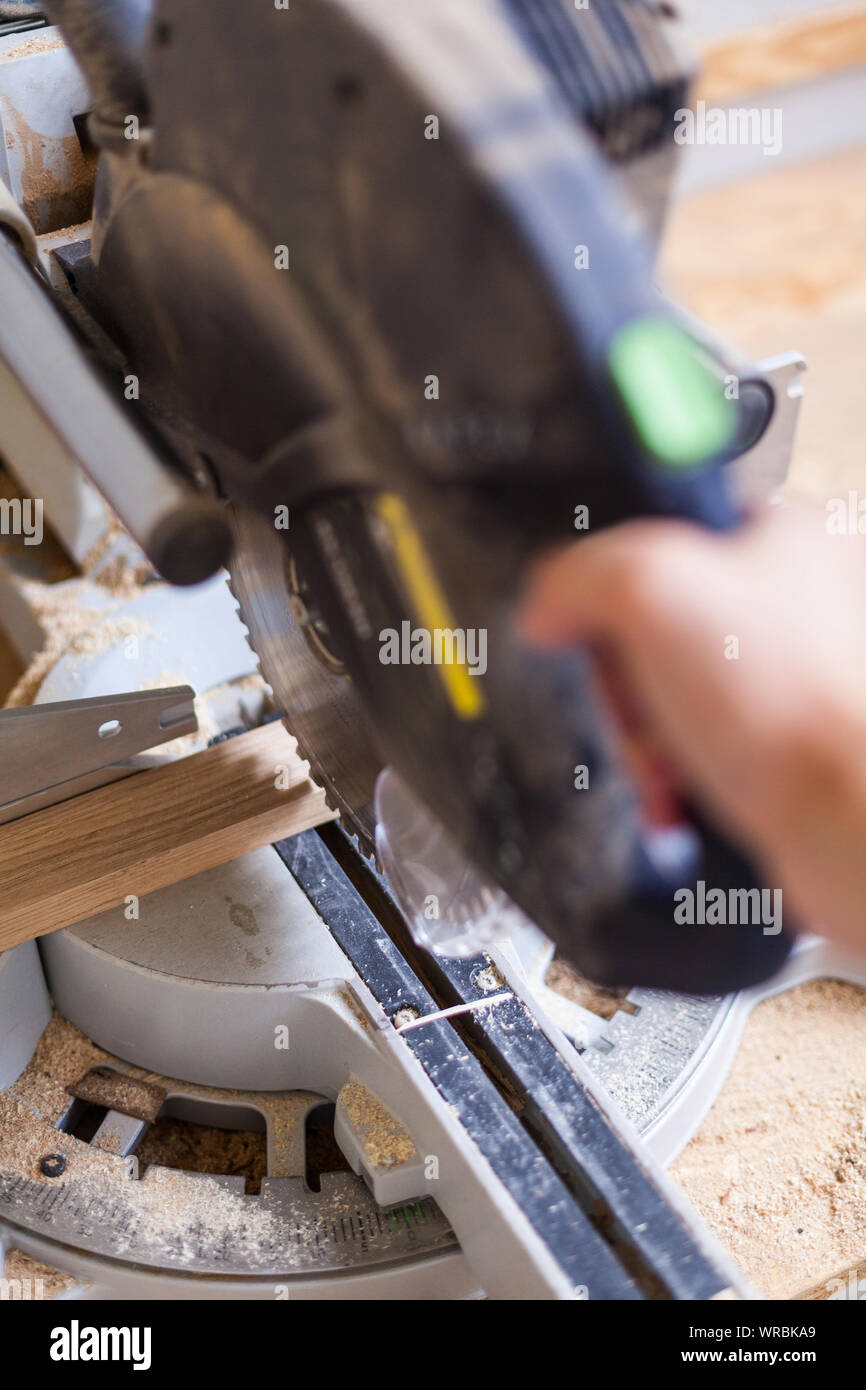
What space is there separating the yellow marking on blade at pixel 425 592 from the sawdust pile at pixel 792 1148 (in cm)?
60

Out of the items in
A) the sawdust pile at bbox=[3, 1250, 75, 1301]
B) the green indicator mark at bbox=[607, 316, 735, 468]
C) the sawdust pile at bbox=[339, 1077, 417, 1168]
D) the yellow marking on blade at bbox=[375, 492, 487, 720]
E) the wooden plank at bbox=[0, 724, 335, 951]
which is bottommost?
the sawdust pile at bbox=[3, 1250, 75, 1301]

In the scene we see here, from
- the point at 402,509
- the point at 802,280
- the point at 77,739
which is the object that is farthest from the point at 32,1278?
the point at 802,280

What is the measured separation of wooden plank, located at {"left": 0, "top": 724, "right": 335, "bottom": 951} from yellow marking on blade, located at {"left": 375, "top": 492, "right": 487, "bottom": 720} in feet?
1.67

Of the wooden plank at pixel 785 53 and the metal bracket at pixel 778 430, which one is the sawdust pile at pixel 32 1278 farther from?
the wooden plank at pixel 785 53

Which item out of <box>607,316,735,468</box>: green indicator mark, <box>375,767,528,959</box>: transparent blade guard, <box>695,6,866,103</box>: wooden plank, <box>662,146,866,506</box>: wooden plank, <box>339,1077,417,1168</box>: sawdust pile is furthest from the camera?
<box>695,6,866,103</box>: wooden plank

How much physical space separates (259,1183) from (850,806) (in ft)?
2.35

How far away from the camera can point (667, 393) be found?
447 mm

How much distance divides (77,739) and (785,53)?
2.65 m

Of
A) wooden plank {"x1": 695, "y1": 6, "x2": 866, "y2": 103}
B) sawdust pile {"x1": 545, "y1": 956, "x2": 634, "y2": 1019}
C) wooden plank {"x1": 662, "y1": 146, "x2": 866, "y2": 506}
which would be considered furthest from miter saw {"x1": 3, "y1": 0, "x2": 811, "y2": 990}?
wooden plank {"x1": 695, "y1": 6, "x2": 866, "y2": 103}

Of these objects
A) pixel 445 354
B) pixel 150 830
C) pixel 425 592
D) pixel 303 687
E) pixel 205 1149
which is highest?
pixel 445 354

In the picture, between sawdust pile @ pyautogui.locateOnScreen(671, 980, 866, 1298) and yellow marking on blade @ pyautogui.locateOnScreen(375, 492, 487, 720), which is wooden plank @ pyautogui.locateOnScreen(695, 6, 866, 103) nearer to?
sawdust pile @ pyautogui.locateOnScreen(671, 980, 866, 1298)

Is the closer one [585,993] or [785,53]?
[585,993]

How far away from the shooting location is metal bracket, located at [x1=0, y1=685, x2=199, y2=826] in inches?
37.0

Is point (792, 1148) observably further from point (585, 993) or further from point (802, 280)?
point (802, 280)
